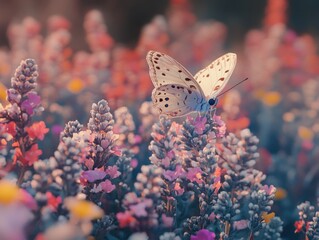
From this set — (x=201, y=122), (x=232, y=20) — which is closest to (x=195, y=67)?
(x=232, y=20)

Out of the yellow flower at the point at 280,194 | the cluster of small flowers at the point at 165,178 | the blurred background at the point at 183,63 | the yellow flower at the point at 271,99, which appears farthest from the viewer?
the yellow flower at the point at 271,99

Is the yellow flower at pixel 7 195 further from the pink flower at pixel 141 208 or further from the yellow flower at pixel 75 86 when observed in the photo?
the yellow flower at pixel 75 86

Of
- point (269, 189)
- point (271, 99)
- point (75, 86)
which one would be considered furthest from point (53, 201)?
point (271, 99)

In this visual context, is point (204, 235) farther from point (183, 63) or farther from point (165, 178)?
point (183, 63)

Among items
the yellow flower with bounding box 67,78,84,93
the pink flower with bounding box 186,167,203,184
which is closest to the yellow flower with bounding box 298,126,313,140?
the yellow flower with bounding box 67,78,84,93

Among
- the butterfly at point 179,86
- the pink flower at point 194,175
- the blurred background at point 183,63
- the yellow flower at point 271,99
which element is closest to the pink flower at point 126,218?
the pink flower at point 194,175

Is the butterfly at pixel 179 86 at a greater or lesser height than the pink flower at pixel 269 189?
greater

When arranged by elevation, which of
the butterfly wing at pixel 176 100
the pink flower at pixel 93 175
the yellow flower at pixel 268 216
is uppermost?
the butterfly wing at pixel 176 100
